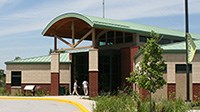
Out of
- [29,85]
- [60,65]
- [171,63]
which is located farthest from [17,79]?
[171,63]

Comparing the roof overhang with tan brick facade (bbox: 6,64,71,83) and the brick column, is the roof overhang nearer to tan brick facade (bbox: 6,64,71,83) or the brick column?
the brick column

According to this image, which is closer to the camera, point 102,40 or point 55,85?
point 55,85

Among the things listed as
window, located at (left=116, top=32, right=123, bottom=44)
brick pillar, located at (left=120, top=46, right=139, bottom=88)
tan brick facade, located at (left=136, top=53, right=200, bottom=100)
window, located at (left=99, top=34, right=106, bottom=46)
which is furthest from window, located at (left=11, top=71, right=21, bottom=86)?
tan brick facade, located at (left=136, top=53, right=200, bottom=100)

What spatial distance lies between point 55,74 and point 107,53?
532 cm

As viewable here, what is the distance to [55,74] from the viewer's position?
34.2 meters

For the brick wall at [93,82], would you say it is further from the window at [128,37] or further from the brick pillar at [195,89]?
the brick pillar at [195,89]

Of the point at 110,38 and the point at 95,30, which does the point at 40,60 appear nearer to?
the point at 95,30

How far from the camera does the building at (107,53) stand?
25500 millimetres

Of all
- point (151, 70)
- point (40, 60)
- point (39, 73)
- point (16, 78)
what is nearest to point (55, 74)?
point (39, 73)

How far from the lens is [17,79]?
37219 mm

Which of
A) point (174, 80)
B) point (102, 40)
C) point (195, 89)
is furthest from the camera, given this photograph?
point (102, 40)

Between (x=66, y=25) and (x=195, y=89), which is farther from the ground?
(x=66, y=25)

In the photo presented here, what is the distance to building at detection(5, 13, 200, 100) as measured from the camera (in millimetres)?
25500

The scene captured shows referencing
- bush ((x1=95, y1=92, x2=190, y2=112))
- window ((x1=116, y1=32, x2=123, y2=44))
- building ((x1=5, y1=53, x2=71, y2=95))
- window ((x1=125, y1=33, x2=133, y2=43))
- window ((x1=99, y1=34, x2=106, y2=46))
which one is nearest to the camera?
bush ((x1=95, y1=92, x2=190, y2=112))
